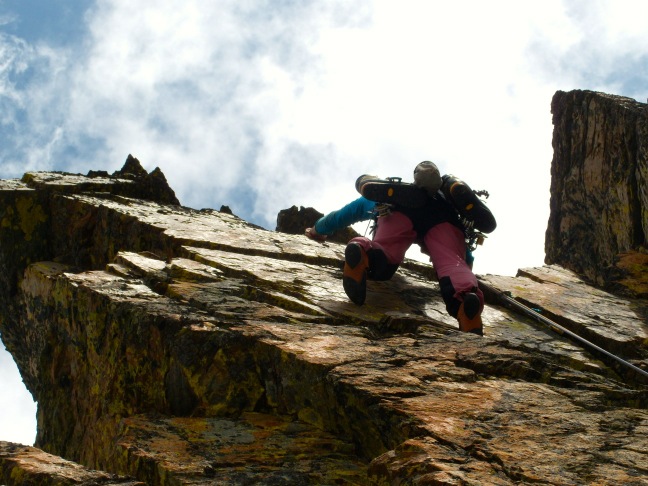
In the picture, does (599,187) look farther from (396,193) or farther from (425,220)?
(396,193)

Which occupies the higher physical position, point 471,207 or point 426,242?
point 471,207

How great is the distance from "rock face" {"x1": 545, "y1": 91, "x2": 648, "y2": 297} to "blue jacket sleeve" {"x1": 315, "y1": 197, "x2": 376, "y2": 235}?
21.5ft

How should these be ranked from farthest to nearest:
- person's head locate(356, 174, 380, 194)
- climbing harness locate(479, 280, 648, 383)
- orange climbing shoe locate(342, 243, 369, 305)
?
person's head locate(356, 174, 380, 194)
orange climbing shoe locate(342, 243, 369, 305)
climbing harness locate(479, 280, 648, 383)

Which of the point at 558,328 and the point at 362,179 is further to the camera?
the point at 362,179

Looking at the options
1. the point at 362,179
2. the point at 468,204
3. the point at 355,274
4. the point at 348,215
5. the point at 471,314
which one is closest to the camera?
the point at 471,314

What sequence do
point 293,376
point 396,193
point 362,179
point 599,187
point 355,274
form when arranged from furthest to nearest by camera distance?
1. point 599,187
2. point 362,179
3. point 396,193
4. point 355,274
5. point 293,376

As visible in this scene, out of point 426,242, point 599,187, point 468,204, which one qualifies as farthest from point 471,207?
point 599,187

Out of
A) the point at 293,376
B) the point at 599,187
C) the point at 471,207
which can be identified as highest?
the point at 599,187

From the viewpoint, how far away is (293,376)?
804 centimetres

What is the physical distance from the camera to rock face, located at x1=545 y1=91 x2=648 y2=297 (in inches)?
685

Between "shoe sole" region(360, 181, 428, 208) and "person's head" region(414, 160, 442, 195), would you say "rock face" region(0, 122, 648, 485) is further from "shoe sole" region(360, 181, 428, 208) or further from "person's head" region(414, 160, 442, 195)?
"person's head" region(414, 160, 442, 195)

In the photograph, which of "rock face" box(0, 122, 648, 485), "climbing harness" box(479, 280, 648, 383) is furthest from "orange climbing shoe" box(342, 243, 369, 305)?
"climbing harness" box(479, 280, 648, 383)

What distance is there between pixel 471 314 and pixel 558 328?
6.61 feet

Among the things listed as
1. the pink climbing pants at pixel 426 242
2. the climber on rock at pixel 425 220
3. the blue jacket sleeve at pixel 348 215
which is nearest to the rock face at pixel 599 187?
the climber on rock at pixel 425 220
